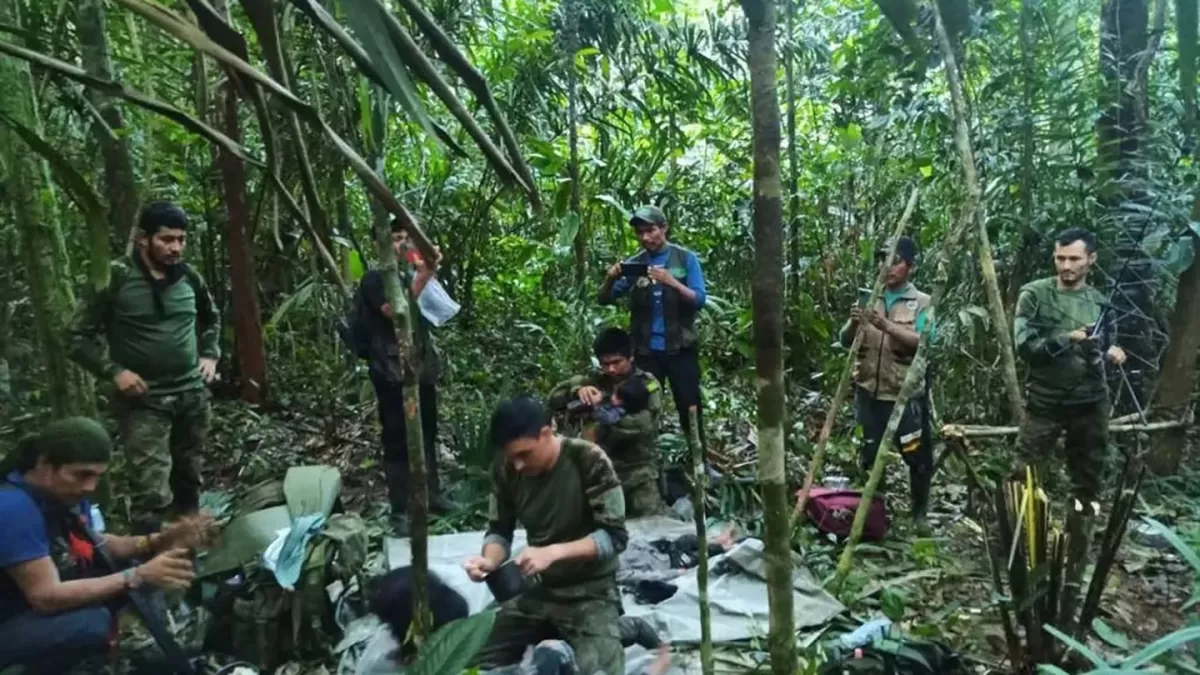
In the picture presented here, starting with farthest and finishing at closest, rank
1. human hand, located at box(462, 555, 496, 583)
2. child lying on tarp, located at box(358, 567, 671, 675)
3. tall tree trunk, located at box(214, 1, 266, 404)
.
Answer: tall tree trunk, located at box(214, 1, 266, 404) < child lying on tarp, located at box(358, 567, 671, 675) < human hand, located at box(462, 555, 496, 583)

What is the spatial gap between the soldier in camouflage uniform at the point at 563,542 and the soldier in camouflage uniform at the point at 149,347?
5.31ft

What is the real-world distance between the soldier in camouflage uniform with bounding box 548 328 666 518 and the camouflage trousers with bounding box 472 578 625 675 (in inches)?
61.4

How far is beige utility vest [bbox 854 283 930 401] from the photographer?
4.54m

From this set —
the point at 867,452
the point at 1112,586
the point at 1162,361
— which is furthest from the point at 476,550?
the point at 1162,361

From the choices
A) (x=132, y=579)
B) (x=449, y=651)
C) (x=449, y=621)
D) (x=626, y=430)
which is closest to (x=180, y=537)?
(x=132, y=579)

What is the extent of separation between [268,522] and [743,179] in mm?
5346

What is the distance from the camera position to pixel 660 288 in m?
4.87

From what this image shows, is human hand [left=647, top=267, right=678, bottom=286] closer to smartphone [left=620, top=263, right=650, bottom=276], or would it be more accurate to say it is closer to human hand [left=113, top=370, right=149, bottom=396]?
smartphone [left=620, top=263, right=650, bottom=276]

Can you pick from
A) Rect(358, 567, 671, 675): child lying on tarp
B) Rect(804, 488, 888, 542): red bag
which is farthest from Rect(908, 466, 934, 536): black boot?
Rect(358, 567, 671, 675): child lying on tarp

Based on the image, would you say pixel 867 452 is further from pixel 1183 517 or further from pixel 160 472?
pixel 160 472

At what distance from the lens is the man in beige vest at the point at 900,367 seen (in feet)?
14.8

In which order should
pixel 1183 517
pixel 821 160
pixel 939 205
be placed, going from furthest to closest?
pixel 821 160
pixel 939 205
pixel 1183 517

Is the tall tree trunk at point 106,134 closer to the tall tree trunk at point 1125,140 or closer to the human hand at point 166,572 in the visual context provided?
the human hand at point 166,572

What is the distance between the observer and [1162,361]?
17.0 feet
